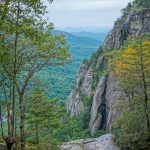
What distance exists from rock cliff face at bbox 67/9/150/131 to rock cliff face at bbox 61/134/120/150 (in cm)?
1213

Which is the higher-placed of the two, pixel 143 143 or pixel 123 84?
pixel 123 84

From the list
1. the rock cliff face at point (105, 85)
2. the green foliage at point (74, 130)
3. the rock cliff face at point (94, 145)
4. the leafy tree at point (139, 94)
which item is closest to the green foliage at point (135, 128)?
the leafy tree at point (139, 94)

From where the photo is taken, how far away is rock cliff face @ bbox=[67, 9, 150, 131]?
7369 centimetres

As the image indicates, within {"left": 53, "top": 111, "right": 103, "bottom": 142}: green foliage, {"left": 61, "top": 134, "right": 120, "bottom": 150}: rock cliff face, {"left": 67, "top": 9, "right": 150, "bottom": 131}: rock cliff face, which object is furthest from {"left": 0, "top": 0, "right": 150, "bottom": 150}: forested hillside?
{"left": 53, "top": 111, "right": 103, "bottom": 142}: green foliage

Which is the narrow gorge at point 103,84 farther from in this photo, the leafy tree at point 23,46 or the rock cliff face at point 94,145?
the leafy tree at point 23,46

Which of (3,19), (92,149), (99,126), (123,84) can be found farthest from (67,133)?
(3,19)

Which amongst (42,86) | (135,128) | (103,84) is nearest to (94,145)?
(135,128)

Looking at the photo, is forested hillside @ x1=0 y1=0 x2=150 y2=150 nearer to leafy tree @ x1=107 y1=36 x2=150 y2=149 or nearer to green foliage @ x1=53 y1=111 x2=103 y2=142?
leafy tree @ x1=107 y1=36 x2=150 y2=149

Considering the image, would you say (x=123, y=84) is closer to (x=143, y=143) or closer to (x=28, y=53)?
(x=143, y=143)

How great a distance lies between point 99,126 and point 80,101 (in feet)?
112

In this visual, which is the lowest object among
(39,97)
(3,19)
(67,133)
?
(67,133)

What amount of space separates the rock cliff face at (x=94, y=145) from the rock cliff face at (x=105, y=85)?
12.1m

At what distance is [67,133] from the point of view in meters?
93.4

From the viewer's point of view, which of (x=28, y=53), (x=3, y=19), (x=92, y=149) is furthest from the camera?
(x=92, y=149)
